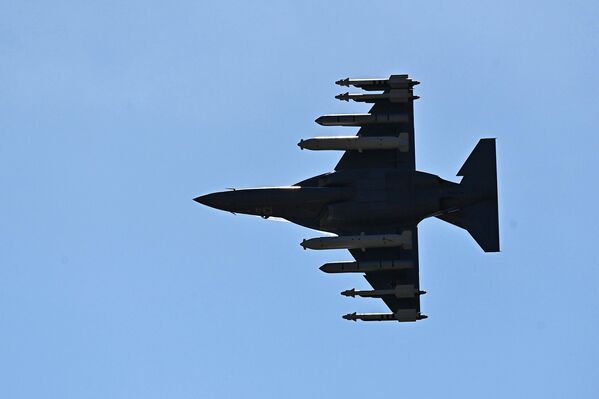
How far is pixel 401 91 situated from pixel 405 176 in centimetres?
443

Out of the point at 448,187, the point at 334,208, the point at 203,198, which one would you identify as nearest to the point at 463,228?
the point at 448,187

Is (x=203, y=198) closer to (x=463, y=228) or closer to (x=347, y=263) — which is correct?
(x=347, y=263)

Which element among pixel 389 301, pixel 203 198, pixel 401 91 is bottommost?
pixel 389 301

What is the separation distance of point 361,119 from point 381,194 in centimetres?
400

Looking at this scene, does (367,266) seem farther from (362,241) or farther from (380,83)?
(380,83)

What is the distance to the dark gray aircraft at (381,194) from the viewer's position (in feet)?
239

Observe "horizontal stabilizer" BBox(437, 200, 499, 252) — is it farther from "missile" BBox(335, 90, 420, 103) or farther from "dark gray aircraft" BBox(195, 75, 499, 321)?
"missile" BBox(335, 90, 420, 103)

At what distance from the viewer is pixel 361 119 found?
73438 mm

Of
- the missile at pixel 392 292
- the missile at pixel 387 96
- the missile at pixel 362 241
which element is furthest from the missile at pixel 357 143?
the missile at pixel 392 292

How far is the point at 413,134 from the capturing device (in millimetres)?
74250

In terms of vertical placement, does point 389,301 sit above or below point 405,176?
below

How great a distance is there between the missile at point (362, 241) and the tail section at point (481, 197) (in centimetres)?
312

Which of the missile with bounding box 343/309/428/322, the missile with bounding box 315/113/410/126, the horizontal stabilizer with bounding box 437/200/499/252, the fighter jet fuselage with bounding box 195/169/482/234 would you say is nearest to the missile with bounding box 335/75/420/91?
the missile with bounding box 315/113/410/126

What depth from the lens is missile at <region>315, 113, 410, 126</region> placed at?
72.6 meters
